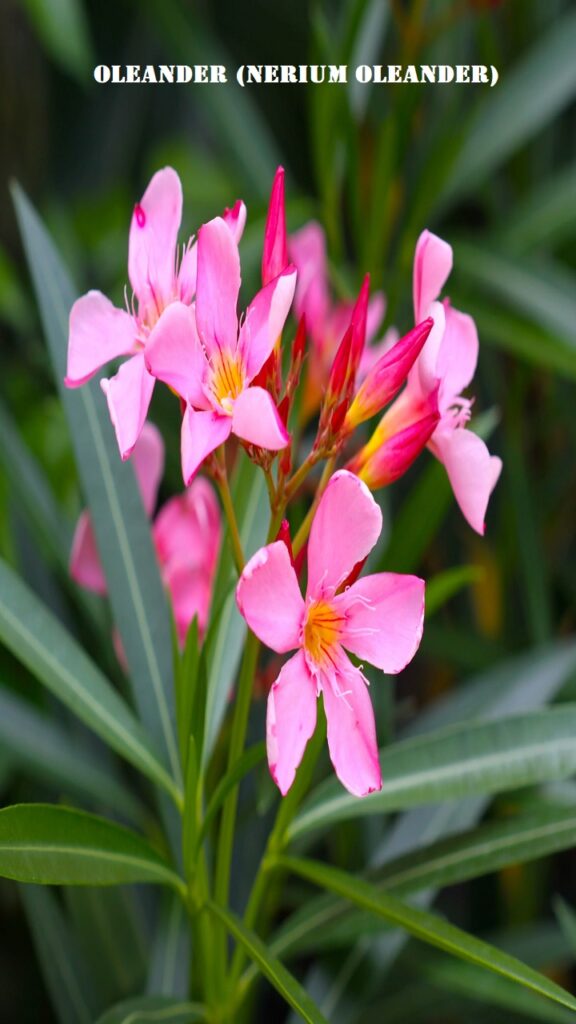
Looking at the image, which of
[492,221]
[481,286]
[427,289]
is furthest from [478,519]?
[492,221]

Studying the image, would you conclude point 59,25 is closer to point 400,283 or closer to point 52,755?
point 400,283

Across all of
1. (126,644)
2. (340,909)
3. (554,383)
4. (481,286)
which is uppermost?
(481,286)

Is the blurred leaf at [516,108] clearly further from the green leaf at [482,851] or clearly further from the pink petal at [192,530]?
the green leaf at [482,851]

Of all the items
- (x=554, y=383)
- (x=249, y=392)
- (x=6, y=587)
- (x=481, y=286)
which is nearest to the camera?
(x=249, y=392)

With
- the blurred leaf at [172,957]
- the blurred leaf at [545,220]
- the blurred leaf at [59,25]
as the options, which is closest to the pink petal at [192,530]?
the blurred leaf at [172,957]

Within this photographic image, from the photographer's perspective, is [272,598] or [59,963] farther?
[59,963]

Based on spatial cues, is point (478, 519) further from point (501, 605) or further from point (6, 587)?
point (501, 605)

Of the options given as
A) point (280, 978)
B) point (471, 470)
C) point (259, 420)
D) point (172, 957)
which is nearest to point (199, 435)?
point (259, 420)
